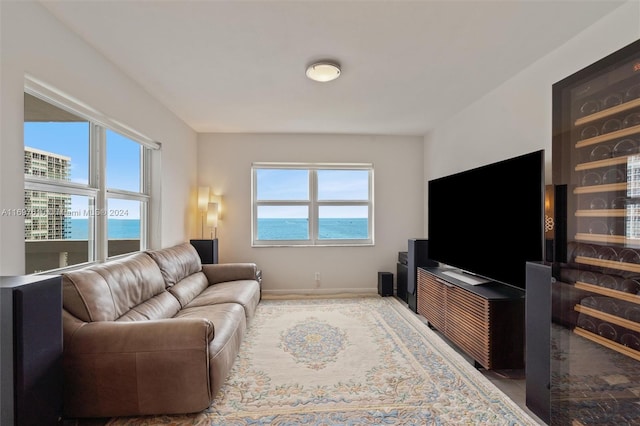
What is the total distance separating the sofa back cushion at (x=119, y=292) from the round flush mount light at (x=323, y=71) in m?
2.18

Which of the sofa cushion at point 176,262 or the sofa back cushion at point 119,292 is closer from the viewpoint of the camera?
the sofa back cushion at point 119,292

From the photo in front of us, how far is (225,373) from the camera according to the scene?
6.40 ft

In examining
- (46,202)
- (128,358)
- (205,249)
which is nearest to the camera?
(128,358)

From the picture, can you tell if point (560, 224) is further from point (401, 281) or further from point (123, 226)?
point (123, 226)

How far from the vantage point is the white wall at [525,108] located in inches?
72.2

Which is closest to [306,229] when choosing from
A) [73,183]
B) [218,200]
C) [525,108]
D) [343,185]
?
[343,185]

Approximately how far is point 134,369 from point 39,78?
5.98ft

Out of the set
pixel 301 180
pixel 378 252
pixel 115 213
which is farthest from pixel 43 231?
pixel 378 252

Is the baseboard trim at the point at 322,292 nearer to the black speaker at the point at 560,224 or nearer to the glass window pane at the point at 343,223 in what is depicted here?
the glass window pane at the point at 343,223

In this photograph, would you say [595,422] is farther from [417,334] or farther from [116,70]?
[116,70]

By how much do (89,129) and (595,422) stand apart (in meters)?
3.93

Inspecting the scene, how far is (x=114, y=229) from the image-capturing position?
8.97 ft

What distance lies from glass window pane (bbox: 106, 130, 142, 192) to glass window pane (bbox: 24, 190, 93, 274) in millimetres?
420

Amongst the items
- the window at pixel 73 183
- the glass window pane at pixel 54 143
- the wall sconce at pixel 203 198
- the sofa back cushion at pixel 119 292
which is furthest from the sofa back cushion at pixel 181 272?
the glass window pane at pixel 54 143
